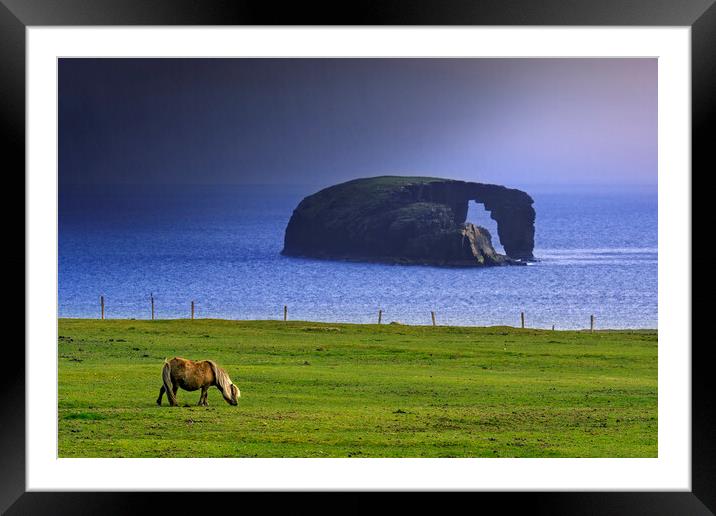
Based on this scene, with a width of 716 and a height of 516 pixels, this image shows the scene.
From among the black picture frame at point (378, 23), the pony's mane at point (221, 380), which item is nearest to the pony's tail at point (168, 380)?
the pony's mane at point (221, 380)

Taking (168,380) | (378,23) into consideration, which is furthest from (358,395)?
(378,23)

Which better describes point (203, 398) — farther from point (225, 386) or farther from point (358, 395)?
point (358, 395)

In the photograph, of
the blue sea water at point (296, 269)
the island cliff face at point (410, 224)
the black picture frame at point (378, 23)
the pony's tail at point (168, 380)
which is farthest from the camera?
the island cliff face at point (410, 224)

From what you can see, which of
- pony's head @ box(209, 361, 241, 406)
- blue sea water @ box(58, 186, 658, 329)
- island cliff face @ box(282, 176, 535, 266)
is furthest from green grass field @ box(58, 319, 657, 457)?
island cliff face @ box(282, 176, 535, 266)

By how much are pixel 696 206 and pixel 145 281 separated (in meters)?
54.9

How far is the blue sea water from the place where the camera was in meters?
53.6

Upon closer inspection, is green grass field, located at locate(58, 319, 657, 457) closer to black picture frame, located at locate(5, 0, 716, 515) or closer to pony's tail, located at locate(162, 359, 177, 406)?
pony's tail, located at locate(162, 359, 177, 406)

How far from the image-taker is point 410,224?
188 ft

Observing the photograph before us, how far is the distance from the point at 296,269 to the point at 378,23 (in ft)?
171

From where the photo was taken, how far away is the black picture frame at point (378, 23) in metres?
5.40

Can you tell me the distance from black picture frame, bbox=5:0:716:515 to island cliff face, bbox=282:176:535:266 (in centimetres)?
4822

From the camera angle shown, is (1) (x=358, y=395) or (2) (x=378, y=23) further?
(1) (x=358, y=395)

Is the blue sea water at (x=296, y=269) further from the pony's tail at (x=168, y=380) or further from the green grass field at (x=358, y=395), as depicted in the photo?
the pony's tail at (x=168, y=380)

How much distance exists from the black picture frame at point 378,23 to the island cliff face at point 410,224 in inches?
1898
